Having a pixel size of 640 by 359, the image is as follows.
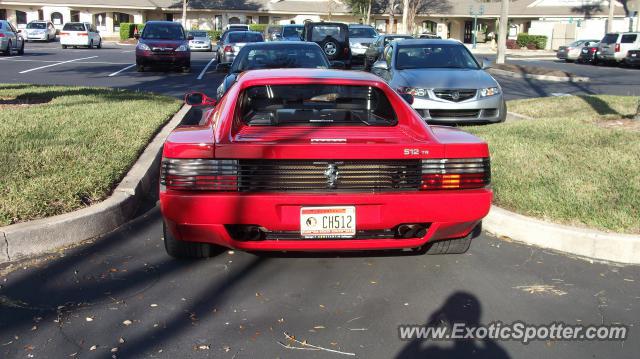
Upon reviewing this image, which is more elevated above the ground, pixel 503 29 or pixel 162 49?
pixel 503 29

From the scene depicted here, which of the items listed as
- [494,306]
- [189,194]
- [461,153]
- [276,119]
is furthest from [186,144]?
[494,306]

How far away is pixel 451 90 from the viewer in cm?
1077

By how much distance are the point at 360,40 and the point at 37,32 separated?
1100 inches

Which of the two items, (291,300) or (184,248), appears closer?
(291,300)

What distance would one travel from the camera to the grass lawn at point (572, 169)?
19.1ft

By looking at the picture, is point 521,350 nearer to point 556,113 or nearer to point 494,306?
point 494,306

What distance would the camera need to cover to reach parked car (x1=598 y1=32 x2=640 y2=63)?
3197 cm

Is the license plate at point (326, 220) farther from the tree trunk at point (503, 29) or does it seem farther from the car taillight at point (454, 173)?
the tree trunk at point (503, 29)

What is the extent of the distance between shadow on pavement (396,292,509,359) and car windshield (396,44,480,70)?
8.64m

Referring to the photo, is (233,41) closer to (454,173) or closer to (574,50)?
(454,173)

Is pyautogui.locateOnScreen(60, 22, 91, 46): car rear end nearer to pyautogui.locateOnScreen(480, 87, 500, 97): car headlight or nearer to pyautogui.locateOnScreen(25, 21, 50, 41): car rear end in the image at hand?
pyautogui.locateOnScreen(25, 21, 50, 41): car rear end

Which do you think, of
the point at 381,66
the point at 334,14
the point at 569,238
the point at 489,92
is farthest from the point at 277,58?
the point at 334,14

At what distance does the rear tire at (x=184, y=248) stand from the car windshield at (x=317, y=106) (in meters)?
0.99

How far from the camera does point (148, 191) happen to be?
6.82 meters
